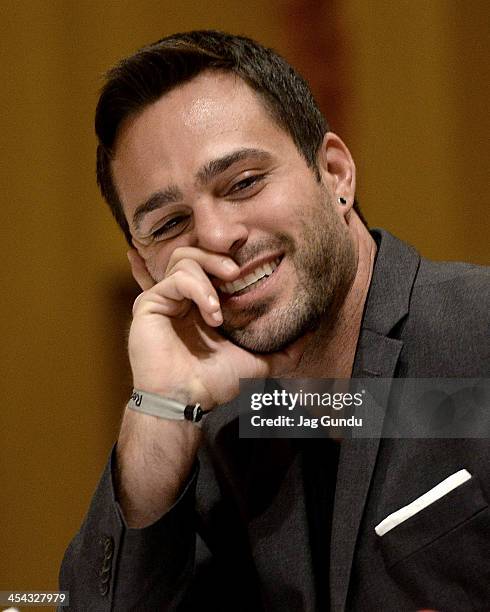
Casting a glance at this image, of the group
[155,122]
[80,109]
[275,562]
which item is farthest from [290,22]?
[275,562]

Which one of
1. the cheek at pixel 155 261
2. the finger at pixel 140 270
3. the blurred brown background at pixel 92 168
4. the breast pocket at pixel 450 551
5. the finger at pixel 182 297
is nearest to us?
the breast pocket at pixel 450 551

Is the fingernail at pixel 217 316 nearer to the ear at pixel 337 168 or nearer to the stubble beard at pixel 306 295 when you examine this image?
the stubble beard at pixel 306 295

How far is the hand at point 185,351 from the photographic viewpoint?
1000 mm

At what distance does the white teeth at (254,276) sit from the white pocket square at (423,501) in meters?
0.34

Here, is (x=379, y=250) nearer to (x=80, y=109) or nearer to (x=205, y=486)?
(x=205, y=486)

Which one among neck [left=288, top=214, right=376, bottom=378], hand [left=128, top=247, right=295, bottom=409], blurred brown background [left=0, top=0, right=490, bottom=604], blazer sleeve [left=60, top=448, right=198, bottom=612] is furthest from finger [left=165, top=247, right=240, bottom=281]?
blurred brown background [left=0, top=0, right=490, bottom=604]

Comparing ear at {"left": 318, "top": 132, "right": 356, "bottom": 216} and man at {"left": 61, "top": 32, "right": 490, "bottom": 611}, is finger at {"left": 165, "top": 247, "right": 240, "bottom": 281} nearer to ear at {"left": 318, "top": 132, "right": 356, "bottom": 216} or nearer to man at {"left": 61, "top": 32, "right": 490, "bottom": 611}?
man at {"left": 61, "top": 32, "right": 490, "bottom": 611}

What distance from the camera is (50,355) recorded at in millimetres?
1525

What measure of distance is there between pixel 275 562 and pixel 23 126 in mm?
969

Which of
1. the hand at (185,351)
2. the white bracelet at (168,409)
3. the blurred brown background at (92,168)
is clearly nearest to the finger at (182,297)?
the hand at (185,351)

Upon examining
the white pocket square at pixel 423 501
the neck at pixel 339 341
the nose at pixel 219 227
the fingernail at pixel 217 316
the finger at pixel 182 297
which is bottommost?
the white pocket square at pixel 423 501

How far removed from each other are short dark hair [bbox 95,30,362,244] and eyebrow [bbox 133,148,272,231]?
0.08 m

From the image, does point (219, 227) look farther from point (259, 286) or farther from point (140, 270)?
point (140, 270)

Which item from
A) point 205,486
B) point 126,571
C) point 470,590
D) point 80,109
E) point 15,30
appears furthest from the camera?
point 80,109
